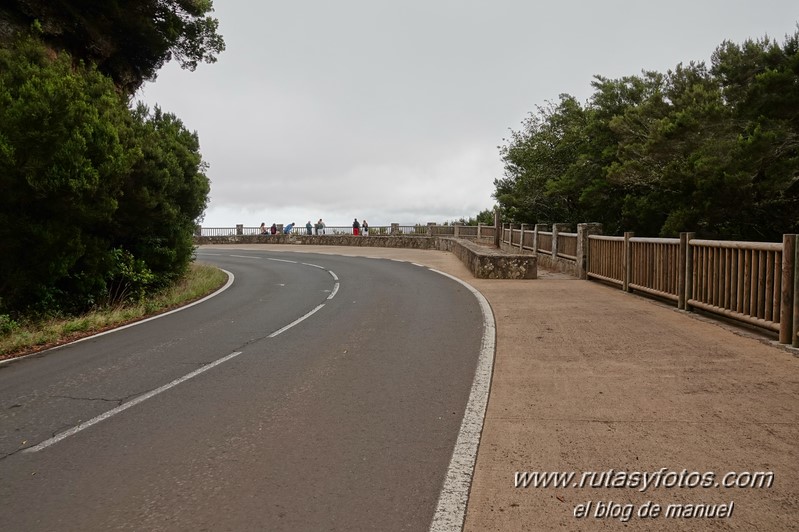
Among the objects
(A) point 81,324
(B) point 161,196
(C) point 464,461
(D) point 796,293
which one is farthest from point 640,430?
(B) point 161,196

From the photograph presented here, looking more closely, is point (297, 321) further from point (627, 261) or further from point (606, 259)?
point (606, 259)

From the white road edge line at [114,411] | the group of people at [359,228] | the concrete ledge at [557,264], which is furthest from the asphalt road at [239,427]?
the group of people at [359,228]

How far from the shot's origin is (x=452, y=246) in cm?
3428

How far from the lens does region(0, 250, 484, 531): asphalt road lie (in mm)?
3676

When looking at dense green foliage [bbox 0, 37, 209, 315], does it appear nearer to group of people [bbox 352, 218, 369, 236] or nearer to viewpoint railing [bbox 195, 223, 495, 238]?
viewpoint railing [bbox 195, 223, 495, 238]

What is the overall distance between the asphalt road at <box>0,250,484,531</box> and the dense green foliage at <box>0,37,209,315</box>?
10.8 feet

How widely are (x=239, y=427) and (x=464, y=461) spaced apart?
2.15m

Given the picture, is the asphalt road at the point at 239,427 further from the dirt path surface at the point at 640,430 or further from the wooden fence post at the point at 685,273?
the wooden fence post at the point at 685,273

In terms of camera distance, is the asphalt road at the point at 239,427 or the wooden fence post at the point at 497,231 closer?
the asphalt road at the point at 239,427

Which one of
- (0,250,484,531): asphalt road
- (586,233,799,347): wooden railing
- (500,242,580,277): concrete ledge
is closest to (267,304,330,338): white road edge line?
(0,250,484,531): asphalt road

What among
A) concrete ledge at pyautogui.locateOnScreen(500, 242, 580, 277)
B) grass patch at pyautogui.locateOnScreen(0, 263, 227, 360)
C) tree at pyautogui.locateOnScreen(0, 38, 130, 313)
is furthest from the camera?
concrete ledge at pyautogui.locateOnScreen(500, 242, 580, 277)

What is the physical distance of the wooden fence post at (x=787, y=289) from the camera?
7758 mm

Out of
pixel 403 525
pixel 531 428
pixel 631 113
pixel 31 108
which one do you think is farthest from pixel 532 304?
pixel 631 113

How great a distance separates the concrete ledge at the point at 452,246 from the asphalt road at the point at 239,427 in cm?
812
